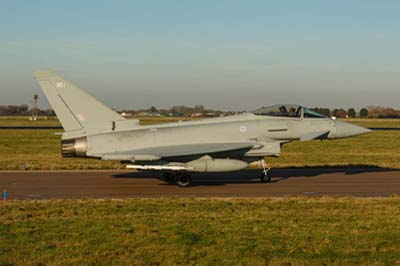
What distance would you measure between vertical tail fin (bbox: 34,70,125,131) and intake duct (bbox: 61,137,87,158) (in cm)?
48

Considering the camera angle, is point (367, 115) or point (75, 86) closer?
point (75, 86)

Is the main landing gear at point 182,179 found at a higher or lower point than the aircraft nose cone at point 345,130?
lower

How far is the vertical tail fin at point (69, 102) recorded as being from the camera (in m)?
17.8

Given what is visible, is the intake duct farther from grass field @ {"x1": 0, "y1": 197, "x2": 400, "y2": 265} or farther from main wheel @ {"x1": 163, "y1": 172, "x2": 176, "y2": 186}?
grass field @ {"x1": 0, "y1": 197, "x2": 400, "y2": 265}

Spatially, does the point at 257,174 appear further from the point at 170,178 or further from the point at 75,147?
the point at 75,147

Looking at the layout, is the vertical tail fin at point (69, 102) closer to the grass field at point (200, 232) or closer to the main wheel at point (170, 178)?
the main wheel at point (170, 178)

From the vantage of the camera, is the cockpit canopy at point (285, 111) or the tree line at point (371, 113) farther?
the tree line at point (371, 113)

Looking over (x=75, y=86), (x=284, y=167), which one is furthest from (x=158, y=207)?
(x=284, y=167)

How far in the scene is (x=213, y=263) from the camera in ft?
26.1

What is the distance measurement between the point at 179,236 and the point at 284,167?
Answer: 14961 millimetres

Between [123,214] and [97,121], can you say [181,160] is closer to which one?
[97,121]

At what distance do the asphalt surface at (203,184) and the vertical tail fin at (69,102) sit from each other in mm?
2075

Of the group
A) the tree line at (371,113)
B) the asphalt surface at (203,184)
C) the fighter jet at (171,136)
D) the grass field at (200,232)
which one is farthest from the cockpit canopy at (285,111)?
the tree line at (371,113)

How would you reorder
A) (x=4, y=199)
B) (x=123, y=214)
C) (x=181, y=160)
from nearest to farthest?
1. (x=123, y=214)
2. (x=4, y=199)
3. (x=181, y=160)
